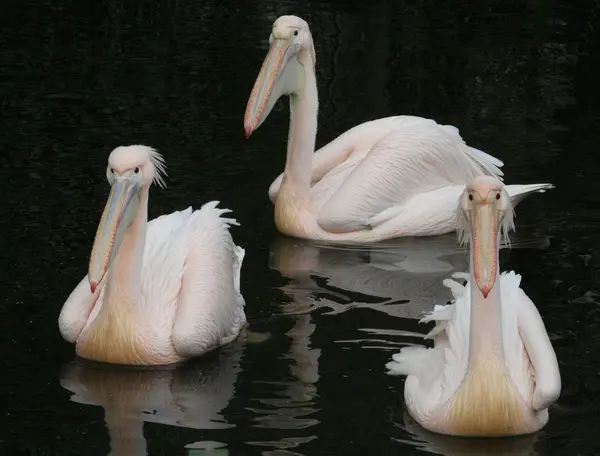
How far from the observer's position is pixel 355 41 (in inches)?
493

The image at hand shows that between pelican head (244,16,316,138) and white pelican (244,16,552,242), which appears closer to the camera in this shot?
pelican head (244,16,316,138)

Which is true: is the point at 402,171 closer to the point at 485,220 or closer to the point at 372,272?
the point at 372,272

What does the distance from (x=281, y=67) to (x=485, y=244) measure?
9.92ft

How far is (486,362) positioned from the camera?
5738mm

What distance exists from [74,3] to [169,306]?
24.8 ft

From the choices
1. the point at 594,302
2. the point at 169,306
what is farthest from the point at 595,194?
the point at 169,306

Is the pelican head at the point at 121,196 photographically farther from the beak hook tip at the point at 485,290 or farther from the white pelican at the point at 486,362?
the beak hook tip at the point at 485,290

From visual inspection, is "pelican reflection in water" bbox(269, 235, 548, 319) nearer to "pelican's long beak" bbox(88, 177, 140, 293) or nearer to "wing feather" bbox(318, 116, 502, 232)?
"wing feather" bbox(318, 116, 502, 232)

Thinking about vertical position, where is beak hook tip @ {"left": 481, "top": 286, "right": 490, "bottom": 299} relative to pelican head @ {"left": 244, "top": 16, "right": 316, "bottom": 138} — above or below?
below

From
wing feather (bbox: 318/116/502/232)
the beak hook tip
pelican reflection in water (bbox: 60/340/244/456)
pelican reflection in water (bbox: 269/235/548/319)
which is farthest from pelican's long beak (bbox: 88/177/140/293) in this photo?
wing feather (bbox: 318/116/502/232)

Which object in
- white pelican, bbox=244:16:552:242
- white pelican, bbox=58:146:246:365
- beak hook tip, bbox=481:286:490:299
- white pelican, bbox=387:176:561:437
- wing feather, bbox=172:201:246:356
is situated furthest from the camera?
white pelican, bbox=244:16:552:242

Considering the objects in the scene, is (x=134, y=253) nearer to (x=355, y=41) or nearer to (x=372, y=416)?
(x=372, y=416)

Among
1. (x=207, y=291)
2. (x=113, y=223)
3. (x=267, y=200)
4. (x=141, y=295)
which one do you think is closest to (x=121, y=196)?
(x=113, y=223)

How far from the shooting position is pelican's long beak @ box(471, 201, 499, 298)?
18.1ft
